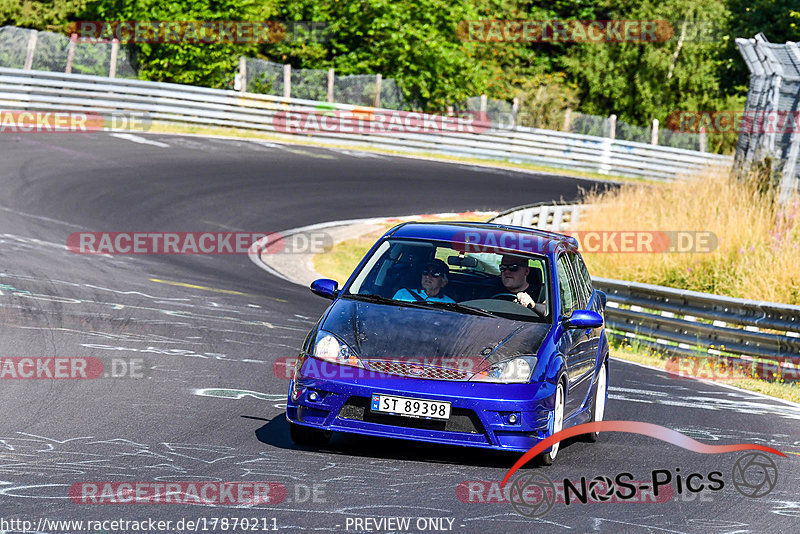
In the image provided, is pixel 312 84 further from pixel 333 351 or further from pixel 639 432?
pixel 333 351

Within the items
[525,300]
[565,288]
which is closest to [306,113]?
[565,288]

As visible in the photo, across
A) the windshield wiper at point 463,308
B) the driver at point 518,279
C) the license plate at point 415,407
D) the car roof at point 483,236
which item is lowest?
the license plate at point 415,407

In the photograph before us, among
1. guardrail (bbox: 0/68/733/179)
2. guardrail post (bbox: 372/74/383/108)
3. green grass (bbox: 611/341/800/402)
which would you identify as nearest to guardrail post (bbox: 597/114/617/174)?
guardrail (bbox: 0/68/733/179)

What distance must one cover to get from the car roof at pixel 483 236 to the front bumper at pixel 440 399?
5.09ft

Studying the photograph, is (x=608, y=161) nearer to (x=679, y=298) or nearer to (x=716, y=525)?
(x=679, y=298)

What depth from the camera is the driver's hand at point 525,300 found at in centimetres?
871

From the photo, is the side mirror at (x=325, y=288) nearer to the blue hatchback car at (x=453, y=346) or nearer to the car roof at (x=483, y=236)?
the blue hatchback car at (x=453, y=346)

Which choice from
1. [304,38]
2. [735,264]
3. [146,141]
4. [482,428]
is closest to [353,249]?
[735,264]

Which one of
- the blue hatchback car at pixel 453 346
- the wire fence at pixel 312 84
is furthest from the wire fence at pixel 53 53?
the blue hatchback car at pixel 453 346

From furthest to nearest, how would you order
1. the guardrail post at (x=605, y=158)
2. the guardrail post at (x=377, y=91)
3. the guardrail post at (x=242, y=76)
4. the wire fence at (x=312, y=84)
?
the guardrail post at (x=377, y=91)
the guardrail post at (x=605, y=158)
the wire fence at (x=312, y=84)
the guardrail post at (x=242, y=76)

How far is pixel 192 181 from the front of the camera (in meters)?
25.0

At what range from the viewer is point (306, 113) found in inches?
1357

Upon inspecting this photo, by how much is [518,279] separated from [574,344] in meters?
0.63

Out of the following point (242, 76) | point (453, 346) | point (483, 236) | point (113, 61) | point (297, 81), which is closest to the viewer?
point (453, 346)
